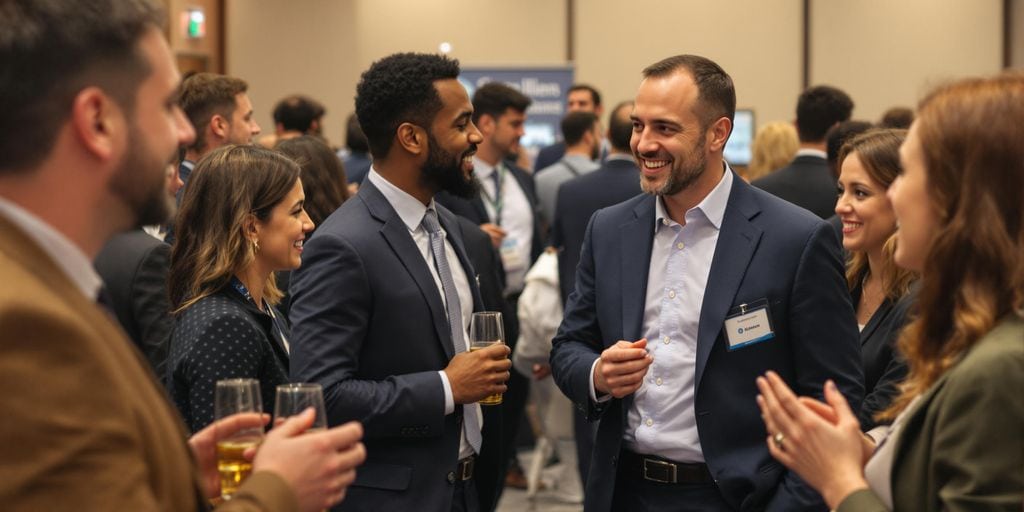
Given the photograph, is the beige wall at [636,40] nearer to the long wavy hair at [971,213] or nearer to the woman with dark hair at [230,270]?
the woman with dark hair at [230,270]

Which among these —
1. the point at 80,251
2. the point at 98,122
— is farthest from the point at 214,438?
the point at 98,122

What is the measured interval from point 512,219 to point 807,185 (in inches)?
72.2

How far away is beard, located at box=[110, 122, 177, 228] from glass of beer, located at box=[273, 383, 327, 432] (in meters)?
0.45

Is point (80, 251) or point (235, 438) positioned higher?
point (80, 251)

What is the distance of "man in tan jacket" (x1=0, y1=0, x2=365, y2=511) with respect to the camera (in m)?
1.25

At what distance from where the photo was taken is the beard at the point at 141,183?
56.7 inches

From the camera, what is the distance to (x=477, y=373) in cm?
269

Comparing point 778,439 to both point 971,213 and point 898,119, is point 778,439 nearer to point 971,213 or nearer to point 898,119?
point 971,213

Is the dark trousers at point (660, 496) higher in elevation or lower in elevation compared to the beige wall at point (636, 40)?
lower

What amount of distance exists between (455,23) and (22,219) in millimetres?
11838

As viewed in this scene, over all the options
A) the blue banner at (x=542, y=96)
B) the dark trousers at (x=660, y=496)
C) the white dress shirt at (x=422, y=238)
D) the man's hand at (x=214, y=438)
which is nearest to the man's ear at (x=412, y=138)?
the white dress shirt at (x=422, y=238)

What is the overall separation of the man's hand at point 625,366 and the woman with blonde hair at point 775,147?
12.2ft

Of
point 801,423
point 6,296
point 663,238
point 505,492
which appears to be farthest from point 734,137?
point 6,296

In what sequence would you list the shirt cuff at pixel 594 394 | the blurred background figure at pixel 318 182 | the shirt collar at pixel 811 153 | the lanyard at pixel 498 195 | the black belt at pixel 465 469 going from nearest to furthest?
the shirt cuff at pixel 594 394
the black belt at pixel 465 469
the blurred background figure at pixel 318 182
the shirt collar at pixel 811 153
the lanyard at pixel 498 195
